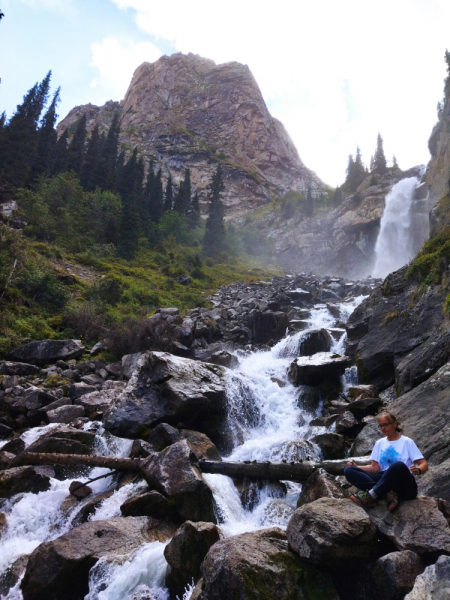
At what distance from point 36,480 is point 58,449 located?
1.02 metres

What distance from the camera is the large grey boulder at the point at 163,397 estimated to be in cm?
1011

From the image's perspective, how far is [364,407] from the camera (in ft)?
33.5

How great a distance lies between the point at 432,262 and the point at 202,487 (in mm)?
11989

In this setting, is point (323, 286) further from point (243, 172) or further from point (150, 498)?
point (243, 172)

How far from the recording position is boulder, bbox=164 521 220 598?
4926mm

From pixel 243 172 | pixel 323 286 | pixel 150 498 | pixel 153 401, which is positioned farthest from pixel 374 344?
pixel 243 172

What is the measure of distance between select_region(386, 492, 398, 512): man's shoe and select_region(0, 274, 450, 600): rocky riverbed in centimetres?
15

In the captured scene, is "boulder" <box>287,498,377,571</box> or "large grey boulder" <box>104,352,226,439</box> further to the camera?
"large grey boulder" <box>104,352,226,439</box>

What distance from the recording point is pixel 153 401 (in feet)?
35.3

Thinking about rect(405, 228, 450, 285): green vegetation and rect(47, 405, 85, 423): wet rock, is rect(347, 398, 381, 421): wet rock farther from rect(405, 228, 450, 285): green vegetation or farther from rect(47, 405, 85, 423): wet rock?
rect(47, 405, 85, 423): wet rock

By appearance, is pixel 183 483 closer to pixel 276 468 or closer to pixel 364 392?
pixel 276 468

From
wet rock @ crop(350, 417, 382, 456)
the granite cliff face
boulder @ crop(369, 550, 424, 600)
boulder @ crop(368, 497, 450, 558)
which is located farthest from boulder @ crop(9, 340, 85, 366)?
the granite cliff face

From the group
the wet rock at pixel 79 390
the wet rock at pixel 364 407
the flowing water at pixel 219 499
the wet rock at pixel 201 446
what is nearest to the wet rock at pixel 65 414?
the flowing water at pixel 219 499

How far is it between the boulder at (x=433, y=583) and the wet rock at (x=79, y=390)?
11.0m
